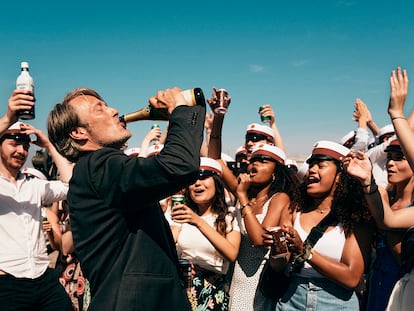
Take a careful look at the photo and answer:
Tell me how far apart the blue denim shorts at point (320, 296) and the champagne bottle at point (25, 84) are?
8.30ft

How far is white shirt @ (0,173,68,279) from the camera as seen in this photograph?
3646 millimetres

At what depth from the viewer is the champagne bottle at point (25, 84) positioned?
3215mm

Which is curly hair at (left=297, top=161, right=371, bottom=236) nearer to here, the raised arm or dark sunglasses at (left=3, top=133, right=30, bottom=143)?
the raised arm

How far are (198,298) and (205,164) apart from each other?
130cm

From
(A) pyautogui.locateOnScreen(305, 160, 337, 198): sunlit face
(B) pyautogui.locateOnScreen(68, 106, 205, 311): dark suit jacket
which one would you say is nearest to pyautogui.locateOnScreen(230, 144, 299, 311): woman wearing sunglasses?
(A) pyautogui.locateOnScreen(305, 160, 337, 198): sunlit face

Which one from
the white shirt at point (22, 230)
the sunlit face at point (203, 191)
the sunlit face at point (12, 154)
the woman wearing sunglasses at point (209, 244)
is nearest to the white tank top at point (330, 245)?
the woman wearing sunglasses at point (209, 244)

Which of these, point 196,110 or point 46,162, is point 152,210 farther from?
point 46,162

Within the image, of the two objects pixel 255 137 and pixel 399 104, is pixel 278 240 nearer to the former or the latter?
pixel 399 104

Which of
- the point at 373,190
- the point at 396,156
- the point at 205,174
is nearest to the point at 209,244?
the point at 205,174

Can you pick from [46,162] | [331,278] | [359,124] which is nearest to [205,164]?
[331,278]

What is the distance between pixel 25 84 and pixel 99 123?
1.41 m

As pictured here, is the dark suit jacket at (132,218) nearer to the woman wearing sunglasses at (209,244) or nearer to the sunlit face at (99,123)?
the sunlit face at (99,123)

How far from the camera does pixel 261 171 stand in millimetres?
4055

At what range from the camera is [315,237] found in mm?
3115
